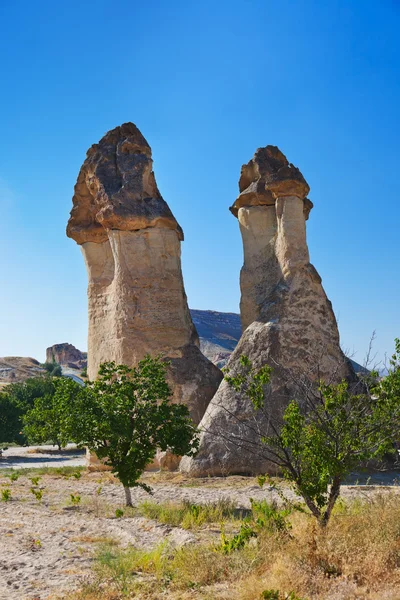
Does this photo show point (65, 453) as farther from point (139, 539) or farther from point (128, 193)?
point (139, 539)

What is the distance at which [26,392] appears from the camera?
1502 inches

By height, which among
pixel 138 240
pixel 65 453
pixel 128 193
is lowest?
pixel 65 453

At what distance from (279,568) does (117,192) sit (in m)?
14.8

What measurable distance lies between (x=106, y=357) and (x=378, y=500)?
39.6ft

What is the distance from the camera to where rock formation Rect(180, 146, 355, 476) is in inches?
564

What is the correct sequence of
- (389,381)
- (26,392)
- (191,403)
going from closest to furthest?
(389,381)
(191,403)
(26,392)

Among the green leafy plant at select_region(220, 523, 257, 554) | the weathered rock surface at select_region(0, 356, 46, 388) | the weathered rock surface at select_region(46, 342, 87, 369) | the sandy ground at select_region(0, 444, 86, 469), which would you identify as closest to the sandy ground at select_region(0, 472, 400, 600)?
the green leafy plant at select_region(220, 523, 257, 554)

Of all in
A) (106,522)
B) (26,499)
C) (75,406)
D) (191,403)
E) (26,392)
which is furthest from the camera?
(26,392)

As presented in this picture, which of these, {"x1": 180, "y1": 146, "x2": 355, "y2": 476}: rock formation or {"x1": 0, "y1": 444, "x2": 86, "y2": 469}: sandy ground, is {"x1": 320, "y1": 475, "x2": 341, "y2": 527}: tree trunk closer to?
{"x1": 180, "y1": 146, "x2": 355, "y2": 476}: rock formation

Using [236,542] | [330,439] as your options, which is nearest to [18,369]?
[236,542]

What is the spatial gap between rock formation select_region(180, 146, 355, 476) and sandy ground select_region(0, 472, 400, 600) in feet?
3.34

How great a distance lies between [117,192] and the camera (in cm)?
1897

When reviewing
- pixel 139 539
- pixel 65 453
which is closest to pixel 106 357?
pixel 139 539

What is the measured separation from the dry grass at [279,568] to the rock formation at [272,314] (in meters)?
5.55
